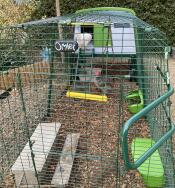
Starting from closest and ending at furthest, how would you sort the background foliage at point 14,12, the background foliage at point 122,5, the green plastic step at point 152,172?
1. the green plastic step at point 152,172
2. the background foliage at point 14,12
3. the background foliage at point 122,5

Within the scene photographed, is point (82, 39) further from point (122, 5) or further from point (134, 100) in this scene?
point (122, 5)

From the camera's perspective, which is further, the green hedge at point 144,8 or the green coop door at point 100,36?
the green hedge at point 144,8

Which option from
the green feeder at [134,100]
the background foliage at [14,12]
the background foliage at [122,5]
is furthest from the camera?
the background foliage at [122,5]

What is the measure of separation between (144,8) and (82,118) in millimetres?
4789

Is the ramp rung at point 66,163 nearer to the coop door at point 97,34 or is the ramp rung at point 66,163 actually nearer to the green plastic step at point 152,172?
the green plastic step at point 152,172

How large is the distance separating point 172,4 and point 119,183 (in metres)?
6.26

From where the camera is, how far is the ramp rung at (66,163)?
3.52m

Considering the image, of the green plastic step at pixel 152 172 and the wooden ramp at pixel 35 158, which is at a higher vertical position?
the wooden ramp at pixel 35 158

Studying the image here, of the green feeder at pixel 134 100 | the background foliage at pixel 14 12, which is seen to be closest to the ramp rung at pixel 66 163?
the green feeder at pixel 134 100

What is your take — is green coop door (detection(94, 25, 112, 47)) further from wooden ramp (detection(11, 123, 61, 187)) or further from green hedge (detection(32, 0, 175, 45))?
green hedge (detection(32, 0, 175, 45))

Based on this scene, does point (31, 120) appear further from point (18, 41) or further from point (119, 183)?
point (119, 183)

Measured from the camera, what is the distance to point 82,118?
495 cm

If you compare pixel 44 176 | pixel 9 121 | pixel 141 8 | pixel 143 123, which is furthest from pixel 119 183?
pixel 141 8

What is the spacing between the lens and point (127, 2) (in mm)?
8883
